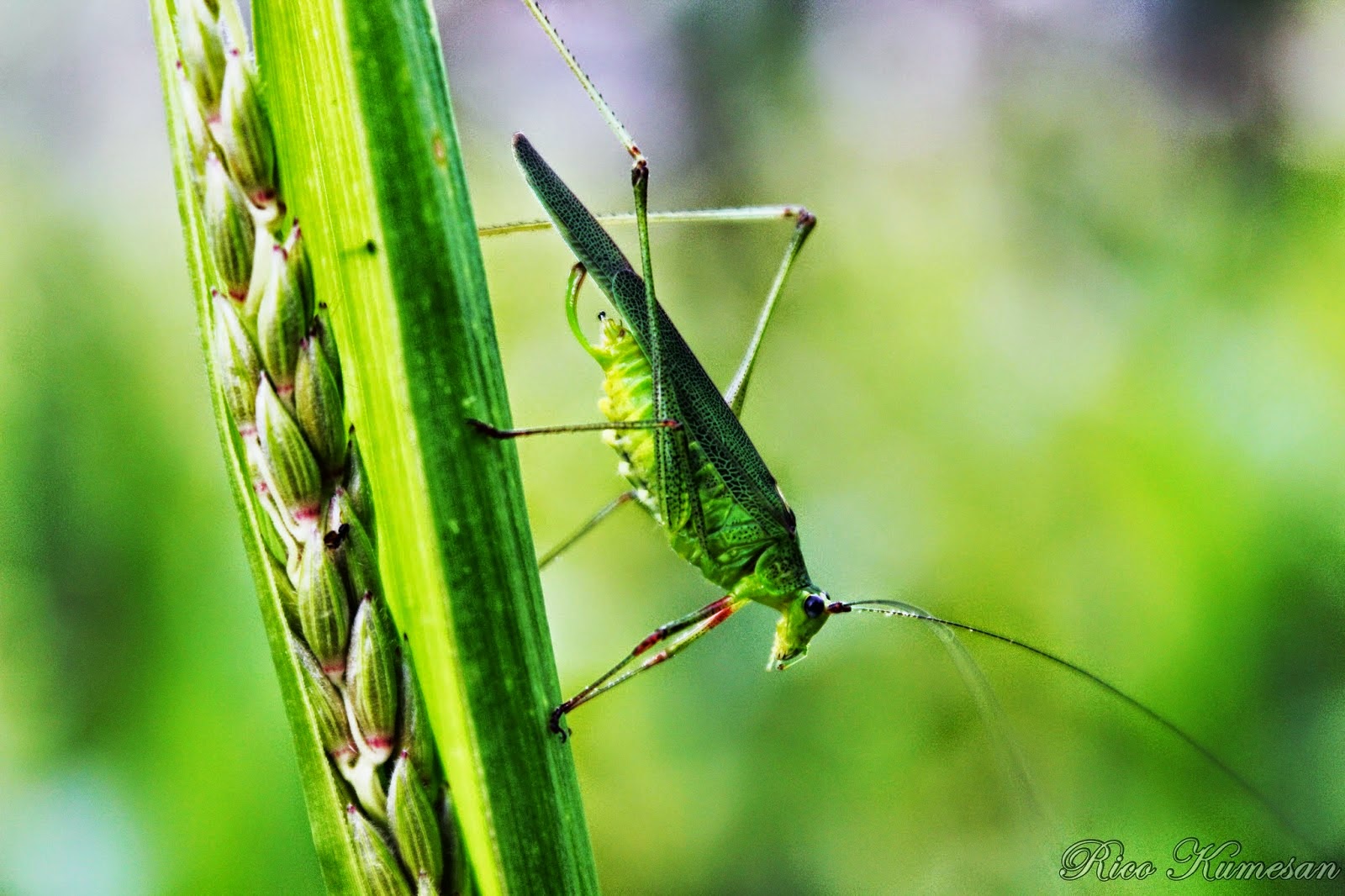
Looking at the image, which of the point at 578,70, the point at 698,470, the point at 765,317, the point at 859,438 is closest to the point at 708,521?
the point at 698,470

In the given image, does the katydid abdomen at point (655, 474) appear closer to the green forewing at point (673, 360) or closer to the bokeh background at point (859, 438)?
the green forewing at point (673, 360)

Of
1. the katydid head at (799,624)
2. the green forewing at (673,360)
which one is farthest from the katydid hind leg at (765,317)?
the katydid head at (799,624)

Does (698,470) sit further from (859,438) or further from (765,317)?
(859,438)

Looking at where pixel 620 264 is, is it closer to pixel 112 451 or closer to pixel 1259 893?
pixel 112 451

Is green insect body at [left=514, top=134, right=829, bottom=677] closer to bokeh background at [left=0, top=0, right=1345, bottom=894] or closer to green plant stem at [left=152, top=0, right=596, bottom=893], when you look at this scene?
bokeh background at [left=0, top=0, right=1345, bottom=894]

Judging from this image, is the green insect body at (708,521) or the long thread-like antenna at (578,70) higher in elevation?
the long thread-like antenna at (578,70)

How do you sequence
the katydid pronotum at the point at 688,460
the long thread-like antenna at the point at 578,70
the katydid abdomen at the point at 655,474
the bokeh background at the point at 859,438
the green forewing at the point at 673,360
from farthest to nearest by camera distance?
the bokeh background at the point at 859,438
the katydid abdomen at the point at 655,474
the katydid pronotum at the point at 688,460
the green forewing at the point at 673,360
the long thread-like antenna at the point at 578,70

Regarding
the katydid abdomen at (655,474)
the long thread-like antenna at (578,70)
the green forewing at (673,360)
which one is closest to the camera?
the long thread-like antenna at (578,70)

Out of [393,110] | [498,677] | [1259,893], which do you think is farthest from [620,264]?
[1259,893]

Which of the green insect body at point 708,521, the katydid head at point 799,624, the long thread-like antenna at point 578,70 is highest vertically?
the long thread-like antenna at point 578,70
